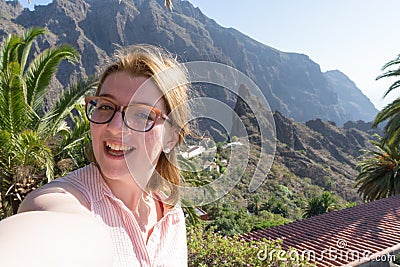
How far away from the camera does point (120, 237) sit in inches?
38.7

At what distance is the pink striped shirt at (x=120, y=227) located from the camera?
0.95 meters

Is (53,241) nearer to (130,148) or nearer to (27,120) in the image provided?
(130,148)

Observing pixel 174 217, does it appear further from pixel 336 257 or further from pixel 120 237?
pixel 336 257

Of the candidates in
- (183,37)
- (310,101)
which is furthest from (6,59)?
(310,101)

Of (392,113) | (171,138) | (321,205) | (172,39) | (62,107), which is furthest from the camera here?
(172,39)

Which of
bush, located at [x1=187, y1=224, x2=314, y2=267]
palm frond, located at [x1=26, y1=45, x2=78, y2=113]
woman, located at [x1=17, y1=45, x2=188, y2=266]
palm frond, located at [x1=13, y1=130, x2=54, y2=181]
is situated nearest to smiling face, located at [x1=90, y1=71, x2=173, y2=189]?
woman, located at [x1=17, y1=45, x2=188, y2=266]

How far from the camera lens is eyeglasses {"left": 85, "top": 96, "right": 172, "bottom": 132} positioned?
39.9 inches

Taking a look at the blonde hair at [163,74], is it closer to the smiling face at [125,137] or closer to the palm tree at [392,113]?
the smiling face at [125,137]

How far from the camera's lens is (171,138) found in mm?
1244

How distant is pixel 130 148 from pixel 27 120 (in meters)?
4.62

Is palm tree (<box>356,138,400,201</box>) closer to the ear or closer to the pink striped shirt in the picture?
the ear

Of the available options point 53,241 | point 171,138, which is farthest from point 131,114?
point 53,241

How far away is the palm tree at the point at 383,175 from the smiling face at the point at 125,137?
646 inches

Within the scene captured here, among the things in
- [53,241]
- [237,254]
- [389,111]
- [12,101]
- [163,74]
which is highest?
[12,101]
